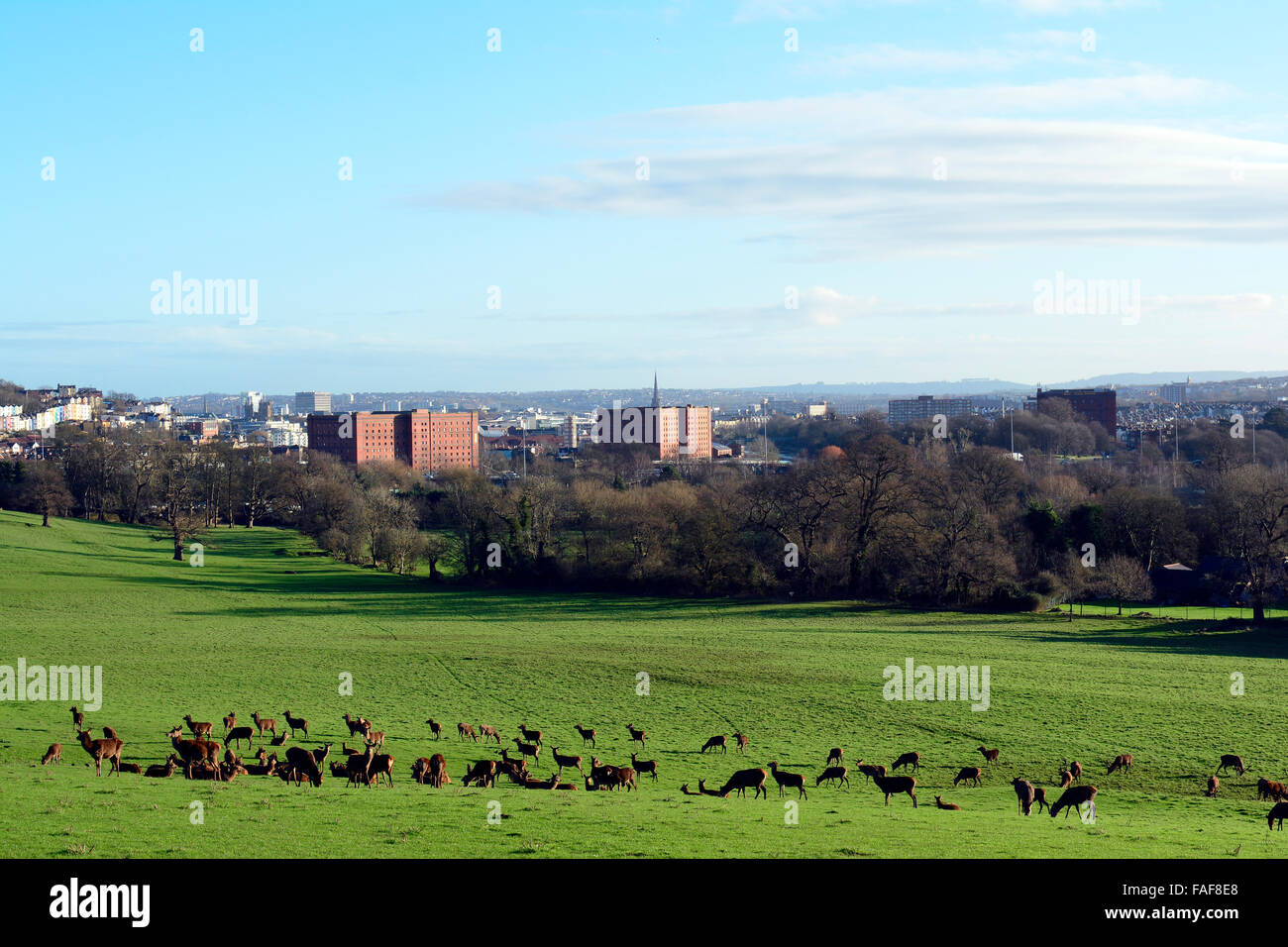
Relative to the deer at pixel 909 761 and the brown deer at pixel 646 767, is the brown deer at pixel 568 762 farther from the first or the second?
the deer at pixel 909 761

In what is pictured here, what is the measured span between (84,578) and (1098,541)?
61713mm

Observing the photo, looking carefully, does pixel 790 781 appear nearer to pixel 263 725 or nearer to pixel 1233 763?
pixel 1233 763

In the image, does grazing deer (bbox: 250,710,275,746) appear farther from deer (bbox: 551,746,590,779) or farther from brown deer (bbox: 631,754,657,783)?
brown deer (bbox: 631,754,657,783)

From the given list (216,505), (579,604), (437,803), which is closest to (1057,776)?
(437,803)

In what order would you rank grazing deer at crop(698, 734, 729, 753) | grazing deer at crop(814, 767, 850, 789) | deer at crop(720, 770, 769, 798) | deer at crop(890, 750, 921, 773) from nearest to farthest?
1. deer at crop(720, 770, 769, 798)
2. grazing deer at crop(814, 767, 850, 789)
3. deer at crop(890, 750, 921, 773)
4. grazing deer at crop(698, 734, 729, 753)

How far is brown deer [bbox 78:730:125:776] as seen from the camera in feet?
72.2

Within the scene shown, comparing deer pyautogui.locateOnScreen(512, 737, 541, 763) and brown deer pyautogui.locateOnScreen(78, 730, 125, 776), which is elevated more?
brown deer pyautogui.locateOnScreen(78, 730, 125, 776)

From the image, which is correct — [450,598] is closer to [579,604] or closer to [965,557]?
[579,604]

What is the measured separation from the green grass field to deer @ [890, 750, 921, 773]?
270 mm

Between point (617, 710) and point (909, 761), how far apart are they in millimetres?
10762

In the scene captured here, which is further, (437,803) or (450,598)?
(450,598)

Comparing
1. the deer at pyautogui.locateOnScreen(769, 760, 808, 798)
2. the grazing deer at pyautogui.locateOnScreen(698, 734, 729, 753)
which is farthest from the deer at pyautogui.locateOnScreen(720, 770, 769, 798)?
the grazing deer at pyautogui.locateOnScreen(698, 734, 729, 753)

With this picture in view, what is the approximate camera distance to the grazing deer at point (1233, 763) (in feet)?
80.7

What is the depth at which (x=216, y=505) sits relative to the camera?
346 ft
